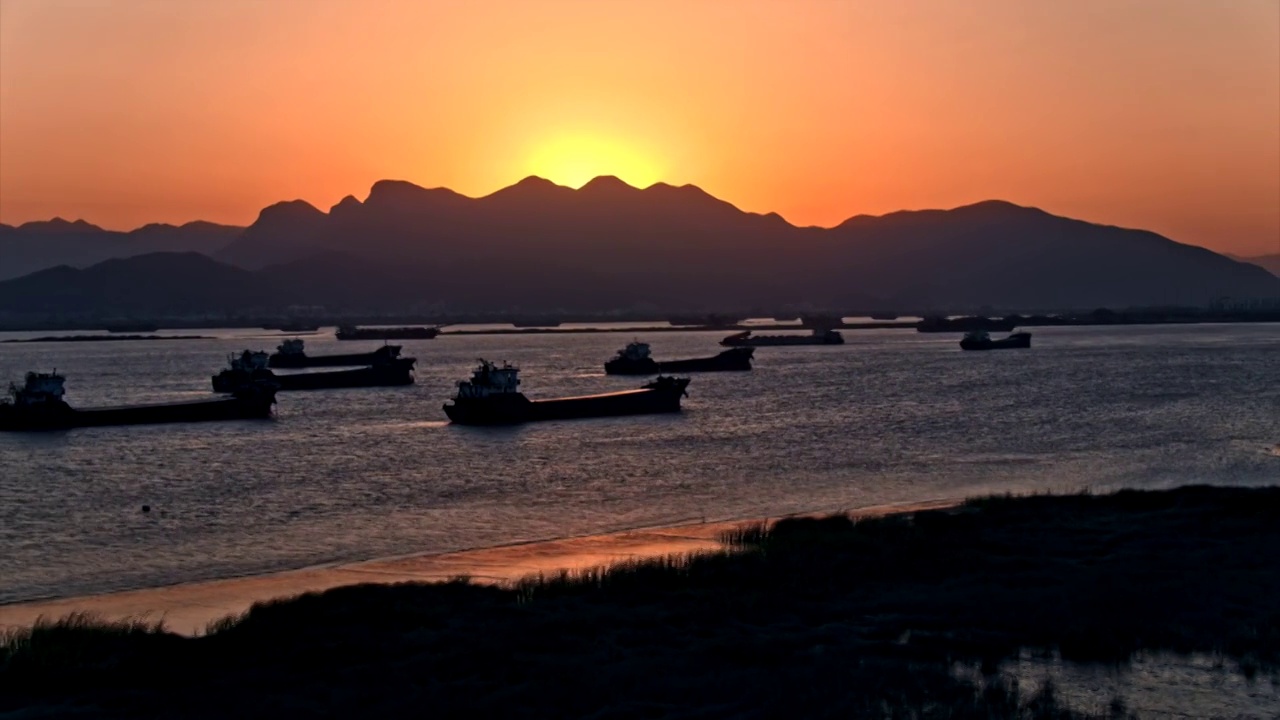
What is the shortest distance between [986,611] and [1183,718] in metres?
4.02

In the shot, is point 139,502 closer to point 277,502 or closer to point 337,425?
point 277,502

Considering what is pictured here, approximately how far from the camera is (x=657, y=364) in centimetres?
9356

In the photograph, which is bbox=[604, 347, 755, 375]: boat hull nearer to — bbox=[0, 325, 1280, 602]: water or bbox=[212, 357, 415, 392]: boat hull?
bbox=[0, 325, 1280, 602]: water

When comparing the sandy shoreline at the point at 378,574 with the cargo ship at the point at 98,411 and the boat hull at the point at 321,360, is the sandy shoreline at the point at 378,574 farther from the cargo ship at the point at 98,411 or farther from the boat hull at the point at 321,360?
the boat hull at the point at 321,360

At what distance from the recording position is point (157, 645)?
1466cm

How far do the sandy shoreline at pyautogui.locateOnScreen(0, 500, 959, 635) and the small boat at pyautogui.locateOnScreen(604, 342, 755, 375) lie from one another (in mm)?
63098

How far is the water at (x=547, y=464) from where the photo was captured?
26984mm

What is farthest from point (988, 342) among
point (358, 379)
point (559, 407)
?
point (559, 407)

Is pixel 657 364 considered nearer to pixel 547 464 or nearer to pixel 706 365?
pixel 706 365

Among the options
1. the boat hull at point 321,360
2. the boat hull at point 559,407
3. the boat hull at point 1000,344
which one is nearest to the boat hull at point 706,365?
the boat hull at point 321,360

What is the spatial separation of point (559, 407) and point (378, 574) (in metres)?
36.9

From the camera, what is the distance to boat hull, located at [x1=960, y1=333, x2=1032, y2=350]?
438 feet

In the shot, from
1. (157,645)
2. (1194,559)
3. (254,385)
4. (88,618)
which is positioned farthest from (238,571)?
(254,385)

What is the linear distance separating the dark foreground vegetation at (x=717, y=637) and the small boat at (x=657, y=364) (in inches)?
2733
